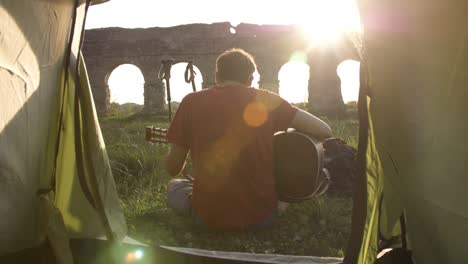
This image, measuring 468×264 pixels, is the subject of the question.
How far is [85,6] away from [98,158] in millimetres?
802

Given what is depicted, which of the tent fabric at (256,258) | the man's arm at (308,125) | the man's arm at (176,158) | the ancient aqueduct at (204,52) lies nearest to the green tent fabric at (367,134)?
the tent fabric at (256,258)

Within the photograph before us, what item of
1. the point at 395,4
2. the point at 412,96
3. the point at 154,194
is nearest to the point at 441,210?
the point at 412,96

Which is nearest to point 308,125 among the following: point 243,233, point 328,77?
point 243,233

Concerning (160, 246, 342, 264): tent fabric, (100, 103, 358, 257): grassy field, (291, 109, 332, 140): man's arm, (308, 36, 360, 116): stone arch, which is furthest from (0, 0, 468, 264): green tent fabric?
(308, 36, 360, 116): stone arch

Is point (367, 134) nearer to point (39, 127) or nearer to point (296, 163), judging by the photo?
point (296, 163)

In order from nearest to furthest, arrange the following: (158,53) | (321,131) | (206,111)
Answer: (206,111), (321,131), (158,53)

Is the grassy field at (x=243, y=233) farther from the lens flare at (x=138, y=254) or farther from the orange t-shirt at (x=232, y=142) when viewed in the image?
the lens flare at (x=138, y=254)

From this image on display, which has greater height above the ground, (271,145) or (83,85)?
(83,85)

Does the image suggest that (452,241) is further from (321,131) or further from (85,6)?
(85,6)

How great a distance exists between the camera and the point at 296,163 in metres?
2.99

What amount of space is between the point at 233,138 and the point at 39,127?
1.10m

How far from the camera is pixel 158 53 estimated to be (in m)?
18.2

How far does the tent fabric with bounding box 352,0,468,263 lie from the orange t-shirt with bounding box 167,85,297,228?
1105mm

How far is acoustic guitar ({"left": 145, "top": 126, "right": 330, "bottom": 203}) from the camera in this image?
118 inches
